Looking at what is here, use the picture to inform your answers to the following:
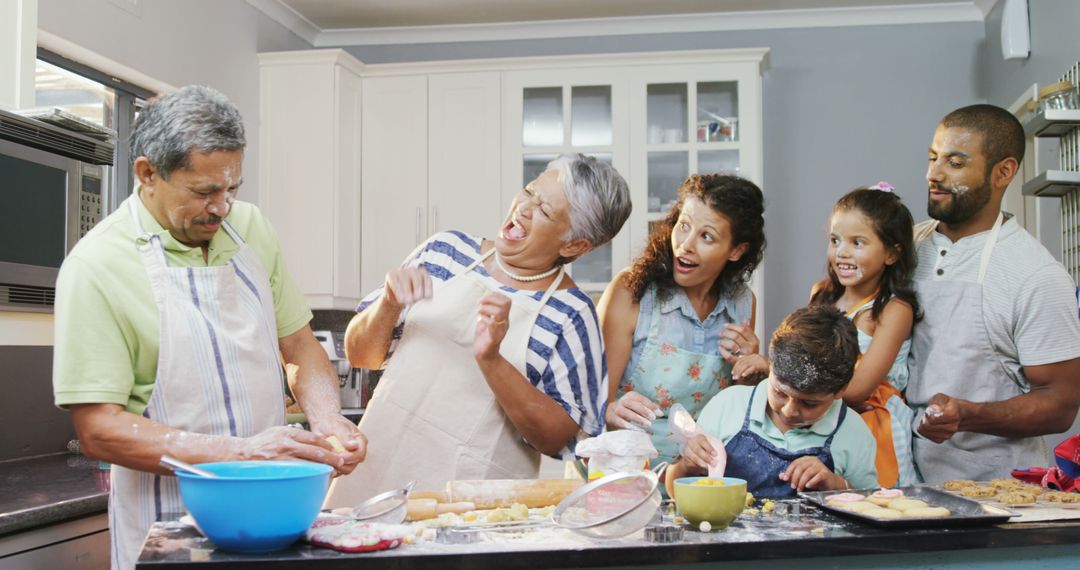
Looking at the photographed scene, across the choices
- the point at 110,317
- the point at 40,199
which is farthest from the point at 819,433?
the point at 40,199

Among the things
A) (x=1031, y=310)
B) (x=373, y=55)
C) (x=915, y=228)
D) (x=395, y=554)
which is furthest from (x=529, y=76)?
(x=395, y=554)

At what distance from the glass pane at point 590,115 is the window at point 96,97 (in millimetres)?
1931

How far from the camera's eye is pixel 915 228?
2.42 m

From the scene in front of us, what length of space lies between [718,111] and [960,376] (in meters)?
2.71

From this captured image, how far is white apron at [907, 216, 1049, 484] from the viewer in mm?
2125

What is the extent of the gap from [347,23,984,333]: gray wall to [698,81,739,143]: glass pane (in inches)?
15.9

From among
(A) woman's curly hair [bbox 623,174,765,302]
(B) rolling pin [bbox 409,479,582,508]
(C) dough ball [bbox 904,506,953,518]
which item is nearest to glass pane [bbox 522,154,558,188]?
(A) woman's curly hair [bbox 623,174,765,302]

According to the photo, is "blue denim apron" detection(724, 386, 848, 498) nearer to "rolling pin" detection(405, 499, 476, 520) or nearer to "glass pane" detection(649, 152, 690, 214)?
"rolling pin" detection(405, 499, 476, 520)

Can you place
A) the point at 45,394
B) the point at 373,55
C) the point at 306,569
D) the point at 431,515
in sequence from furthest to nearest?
the point at 373,55, the point at 45,394, the point at 431,515, the point at 306,569

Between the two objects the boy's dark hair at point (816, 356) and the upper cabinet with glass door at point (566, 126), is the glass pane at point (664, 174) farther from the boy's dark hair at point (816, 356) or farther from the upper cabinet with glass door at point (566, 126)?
the boy's dark hair at point (816, 356)

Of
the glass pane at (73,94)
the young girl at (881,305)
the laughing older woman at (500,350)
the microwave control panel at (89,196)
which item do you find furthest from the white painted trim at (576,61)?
the laughing older woman at (500,350)

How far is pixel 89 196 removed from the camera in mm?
2406

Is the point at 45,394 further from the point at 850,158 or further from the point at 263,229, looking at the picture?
the point at 850,158

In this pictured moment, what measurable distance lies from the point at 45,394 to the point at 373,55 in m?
2.90
